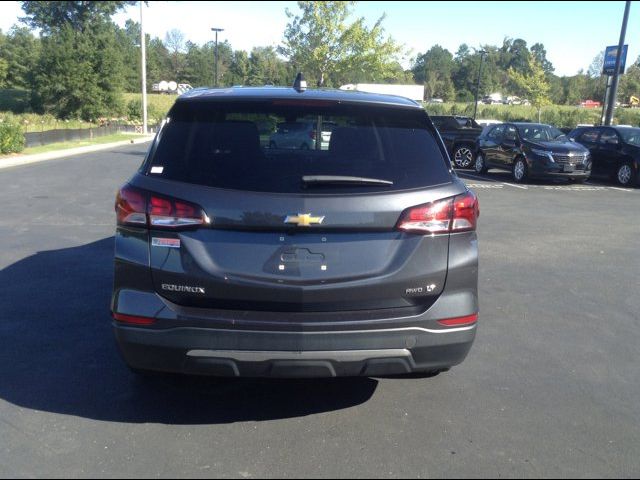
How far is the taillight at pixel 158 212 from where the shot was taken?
3.17m

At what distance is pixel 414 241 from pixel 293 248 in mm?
631

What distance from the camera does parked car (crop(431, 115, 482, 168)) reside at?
70.2 feet

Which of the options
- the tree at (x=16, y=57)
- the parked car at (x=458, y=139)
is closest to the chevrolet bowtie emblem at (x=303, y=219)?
the parked car at (x=458, y=139)

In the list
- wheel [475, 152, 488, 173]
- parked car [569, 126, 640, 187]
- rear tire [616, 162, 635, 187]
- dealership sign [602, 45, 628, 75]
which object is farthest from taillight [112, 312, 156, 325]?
dealership sign [602, 45, 628, 75]

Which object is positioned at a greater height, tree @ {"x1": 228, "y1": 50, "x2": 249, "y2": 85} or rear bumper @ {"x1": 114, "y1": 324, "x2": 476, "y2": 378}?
tree @ {"x1": 228, "y1": 50, "x2": 249, "y2": 85}

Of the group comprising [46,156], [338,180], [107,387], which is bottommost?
[46,156]

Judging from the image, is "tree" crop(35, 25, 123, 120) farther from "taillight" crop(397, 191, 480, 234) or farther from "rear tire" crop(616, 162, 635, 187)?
"taillight" crop(397, 191, 480, 234)

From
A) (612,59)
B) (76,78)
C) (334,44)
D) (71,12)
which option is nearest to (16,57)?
(71,12)

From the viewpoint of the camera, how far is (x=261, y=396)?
13.0 feet

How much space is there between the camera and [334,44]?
129 ft

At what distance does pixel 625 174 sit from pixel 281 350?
17.0m

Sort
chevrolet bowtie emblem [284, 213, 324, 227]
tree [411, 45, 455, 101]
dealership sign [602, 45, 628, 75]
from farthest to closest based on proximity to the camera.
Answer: tree [411, 45, 455, 101] → dealership sign [602, 45, 628, 75] → chevrolet bowtie emblem [284, 213, 324, 227]

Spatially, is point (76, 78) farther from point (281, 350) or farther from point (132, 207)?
point (281, 350)

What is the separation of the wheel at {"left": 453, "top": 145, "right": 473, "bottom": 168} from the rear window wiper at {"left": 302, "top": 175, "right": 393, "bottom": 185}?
739 inches
